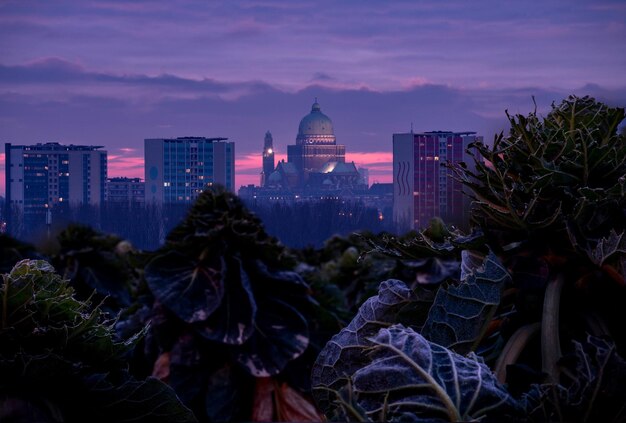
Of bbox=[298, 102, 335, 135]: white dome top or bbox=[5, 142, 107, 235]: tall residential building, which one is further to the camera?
bbox=[298, 102, 335, 135]: white dome top

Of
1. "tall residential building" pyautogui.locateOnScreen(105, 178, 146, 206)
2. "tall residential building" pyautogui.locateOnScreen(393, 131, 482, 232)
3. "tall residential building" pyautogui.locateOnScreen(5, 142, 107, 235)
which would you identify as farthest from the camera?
"tall residential building" pyautogui.locateOnScreen(5, 142, 107, 235)

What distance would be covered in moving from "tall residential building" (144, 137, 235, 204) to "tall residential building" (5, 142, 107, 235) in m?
4.80

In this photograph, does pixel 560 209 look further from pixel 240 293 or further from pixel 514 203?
pixel 240 293

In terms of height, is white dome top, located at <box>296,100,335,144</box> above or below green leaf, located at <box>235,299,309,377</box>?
above

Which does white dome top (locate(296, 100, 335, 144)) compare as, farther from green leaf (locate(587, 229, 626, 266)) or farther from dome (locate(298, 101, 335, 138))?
green leaf (locate(587, 229, 626, 266))

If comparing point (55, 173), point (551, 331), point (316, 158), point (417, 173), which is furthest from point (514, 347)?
point (316, 158)

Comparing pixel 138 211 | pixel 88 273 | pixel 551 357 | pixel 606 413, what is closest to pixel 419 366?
pixel 606 413

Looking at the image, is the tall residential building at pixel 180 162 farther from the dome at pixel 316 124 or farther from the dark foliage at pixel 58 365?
the dome at pixel 316 124

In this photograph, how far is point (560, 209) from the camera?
3.44 feet

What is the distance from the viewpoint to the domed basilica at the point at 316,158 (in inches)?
1256

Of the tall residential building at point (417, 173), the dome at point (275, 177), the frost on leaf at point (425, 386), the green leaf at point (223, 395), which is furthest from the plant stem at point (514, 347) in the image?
the dome at point (275, 177)

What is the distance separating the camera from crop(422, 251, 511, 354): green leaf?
3.20 feet

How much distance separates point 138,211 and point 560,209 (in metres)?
13.8

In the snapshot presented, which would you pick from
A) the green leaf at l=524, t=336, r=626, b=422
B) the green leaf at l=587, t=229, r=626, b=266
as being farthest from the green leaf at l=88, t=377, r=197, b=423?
the green leaf at l=587, t=229, r=626, b=266
